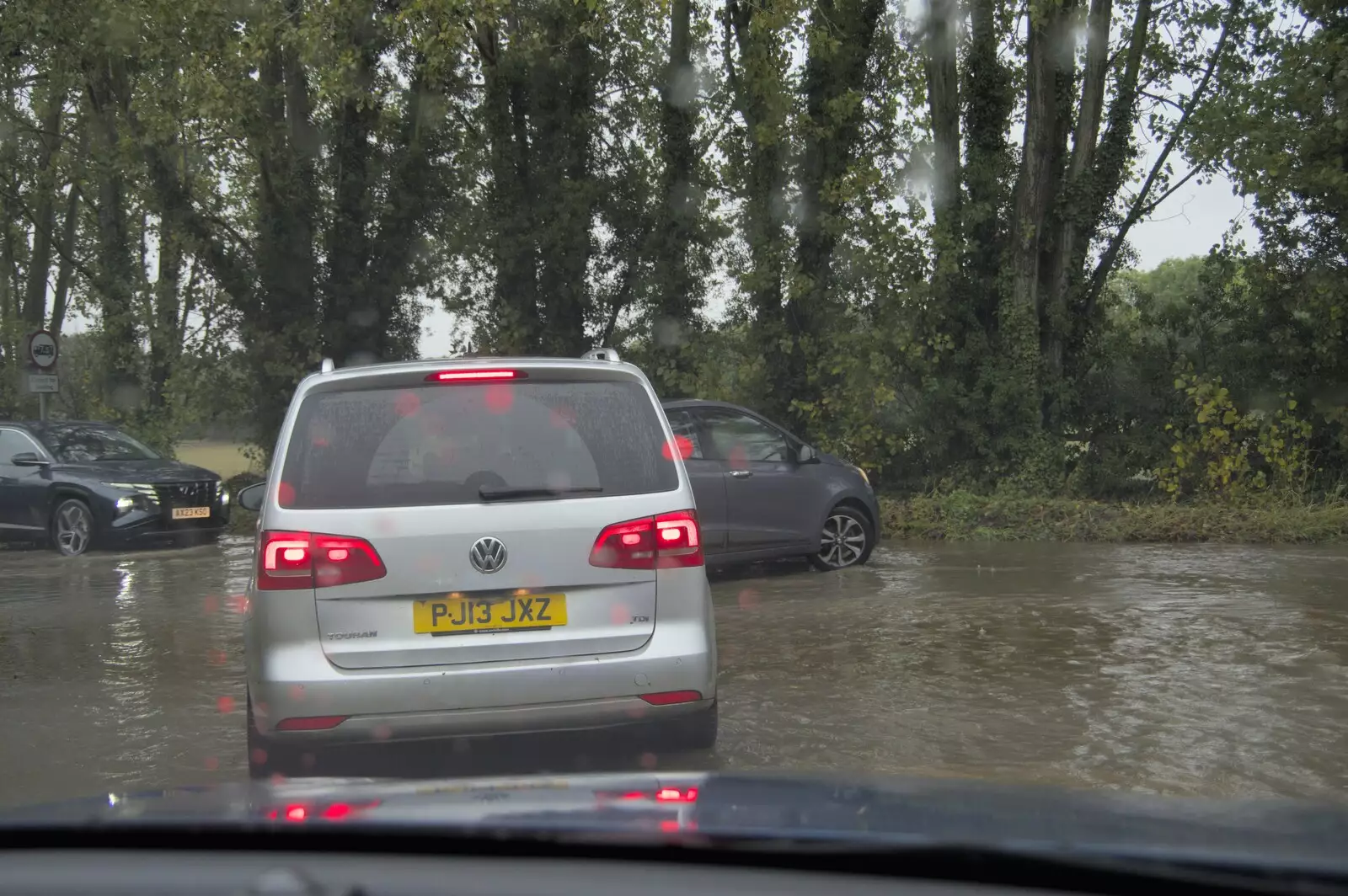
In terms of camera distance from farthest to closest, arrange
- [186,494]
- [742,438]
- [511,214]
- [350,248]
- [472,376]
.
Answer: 1. [350,248]
2. [511,214]
3. [186,494]
4. [742,438]
5. [472,376]

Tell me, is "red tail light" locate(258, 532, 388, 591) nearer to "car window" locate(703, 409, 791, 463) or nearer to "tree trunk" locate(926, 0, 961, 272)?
"car window" locate(703, 409, 791, 463)

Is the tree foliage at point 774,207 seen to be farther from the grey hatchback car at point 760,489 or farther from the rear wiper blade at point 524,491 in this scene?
the rear wiper blade at point 524,491

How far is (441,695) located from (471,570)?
474 millimetres

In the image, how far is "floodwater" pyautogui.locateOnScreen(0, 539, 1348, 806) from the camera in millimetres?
6168

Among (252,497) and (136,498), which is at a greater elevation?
(252,497)

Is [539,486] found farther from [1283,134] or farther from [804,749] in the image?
[1283,134]

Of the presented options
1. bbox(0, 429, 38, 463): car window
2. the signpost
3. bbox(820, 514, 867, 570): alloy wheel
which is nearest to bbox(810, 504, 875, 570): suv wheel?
bbox(820, 514, 867, 570): alloy wheel

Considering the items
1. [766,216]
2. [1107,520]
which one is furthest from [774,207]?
[1107,520]

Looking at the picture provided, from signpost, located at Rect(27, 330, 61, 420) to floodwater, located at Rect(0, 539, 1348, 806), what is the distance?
920 cm

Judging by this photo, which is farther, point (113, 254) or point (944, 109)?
point (113, 254)

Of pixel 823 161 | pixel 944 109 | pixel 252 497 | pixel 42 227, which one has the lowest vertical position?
pixel 252 497

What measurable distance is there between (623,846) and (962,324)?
59.0 feet

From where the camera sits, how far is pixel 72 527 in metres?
17.5

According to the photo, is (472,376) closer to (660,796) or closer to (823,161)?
(660,796)
